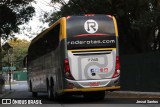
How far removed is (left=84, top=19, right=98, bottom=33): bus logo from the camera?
22.6 metres

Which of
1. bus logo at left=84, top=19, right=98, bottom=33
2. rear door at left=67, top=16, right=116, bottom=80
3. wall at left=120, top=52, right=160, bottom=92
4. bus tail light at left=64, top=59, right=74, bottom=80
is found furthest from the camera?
wall at left=120, top=52, right=160, bottom=92

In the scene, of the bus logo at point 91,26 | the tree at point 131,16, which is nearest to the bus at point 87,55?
the bus logo at point 91,26

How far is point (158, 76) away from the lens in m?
30.3

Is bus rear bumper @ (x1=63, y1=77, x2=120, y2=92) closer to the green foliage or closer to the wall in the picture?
the wall

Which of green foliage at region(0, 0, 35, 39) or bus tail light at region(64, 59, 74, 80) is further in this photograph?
green foliage at region(0, 0, 35, 39)

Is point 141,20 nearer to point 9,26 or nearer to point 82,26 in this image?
point 82,26

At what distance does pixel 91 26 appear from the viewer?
22672mm

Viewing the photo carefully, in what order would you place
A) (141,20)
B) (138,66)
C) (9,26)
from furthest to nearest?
(9,26) < (138,66) < (141,20)

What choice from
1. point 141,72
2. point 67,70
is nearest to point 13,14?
point 141,72

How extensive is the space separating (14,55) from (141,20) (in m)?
107

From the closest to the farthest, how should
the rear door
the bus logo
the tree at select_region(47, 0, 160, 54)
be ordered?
1. the rear door
2. the bus logo
3. the tree at select_region(47, 0, 160, 54)

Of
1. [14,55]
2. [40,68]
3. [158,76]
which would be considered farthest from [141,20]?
[14,55]

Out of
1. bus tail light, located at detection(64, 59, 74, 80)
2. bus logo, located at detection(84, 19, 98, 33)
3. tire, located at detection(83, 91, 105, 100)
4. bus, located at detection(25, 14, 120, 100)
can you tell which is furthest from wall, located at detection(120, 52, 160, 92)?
bus tail light, located at detection(64, 59, 74, 80)

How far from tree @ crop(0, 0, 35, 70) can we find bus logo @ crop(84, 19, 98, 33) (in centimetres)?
1847
